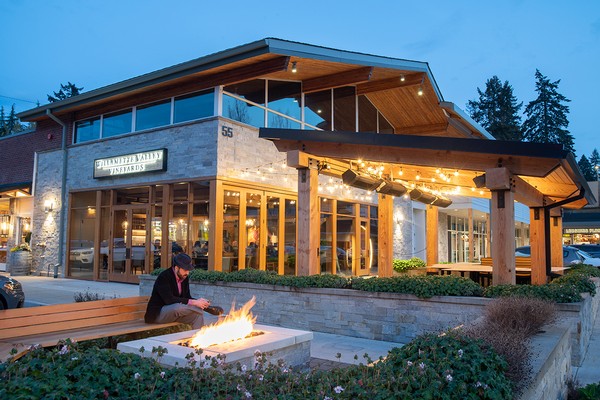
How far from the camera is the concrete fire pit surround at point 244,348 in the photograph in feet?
14.8

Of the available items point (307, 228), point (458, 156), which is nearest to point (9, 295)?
point (307, 228)

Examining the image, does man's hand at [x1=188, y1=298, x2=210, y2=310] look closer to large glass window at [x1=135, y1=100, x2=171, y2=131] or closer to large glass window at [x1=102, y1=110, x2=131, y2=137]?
large glass window at [x1=135, y1=100, x2=171, y2=131]

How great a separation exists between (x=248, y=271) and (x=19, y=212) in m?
15.1

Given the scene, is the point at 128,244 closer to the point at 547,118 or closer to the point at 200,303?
the point at 200,303

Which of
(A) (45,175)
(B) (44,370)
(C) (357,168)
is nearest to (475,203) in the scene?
(C) (357,168)

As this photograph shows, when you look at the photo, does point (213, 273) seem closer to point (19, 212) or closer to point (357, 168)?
point (357, 168)

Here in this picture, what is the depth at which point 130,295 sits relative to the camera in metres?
12.6

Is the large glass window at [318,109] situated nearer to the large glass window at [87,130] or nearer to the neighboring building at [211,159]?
the neighboring building at [211,159]

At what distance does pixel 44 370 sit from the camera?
133 inches

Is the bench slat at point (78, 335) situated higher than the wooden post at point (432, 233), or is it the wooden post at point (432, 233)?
the wooden post at point (432, 233)

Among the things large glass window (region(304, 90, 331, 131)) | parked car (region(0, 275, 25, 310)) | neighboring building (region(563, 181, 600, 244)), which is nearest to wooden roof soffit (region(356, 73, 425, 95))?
large glass window (region(304, 90, 331, 131))

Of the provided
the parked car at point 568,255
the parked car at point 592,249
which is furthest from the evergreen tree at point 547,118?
the parked car at point 568,255

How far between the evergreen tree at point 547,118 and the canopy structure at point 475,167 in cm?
5278

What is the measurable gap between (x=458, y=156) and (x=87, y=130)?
13506 millimetres
